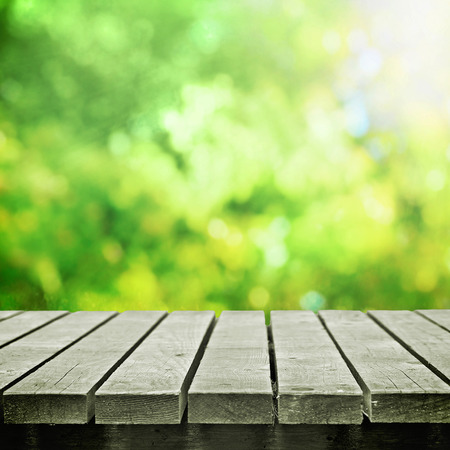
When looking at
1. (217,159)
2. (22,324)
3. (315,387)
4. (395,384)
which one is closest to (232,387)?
(315,387)

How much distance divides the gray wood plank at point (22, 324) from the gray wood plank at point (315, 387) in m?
0.79

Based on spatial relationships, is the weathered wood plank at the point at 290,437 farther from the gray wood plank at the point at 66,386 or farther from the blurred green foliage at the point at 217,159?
the blurred green foliage at the point at 217,159

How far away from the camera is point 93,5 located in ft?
9.48

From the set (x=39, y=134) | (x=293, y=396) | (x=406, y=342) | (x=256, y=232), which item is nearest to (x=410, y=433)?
(x=293, y=396)

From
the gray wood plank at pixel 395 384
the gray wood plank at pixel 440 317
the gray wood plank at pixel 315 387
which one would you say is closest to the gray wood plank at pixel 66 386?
the gray wood plank at pixel 315 387

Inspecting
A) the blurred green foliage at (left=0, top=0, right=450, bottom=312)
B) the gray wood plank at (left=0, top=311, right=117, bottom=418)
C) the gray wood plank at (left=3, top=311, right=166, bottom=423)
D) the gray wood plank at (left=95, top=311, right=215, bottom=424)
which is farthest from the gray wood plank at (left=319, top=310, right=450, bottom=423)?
the blurred green foliage at (left=0, top=0, right=450, bottom=312)

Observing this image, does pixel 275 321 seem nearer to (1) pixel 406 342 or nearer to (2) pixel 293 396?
(1) pixel 406 342

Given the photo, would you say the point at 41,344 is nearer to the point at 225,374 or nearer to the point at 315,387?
the point at 225,374

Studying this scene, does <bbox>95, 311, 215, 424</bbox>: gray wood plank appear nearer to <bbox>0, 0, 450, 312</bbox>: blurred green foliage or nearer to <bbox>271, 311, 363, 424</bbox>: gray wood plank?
<bbox>271, 311, 363, 424</bbox>: gray wood plank

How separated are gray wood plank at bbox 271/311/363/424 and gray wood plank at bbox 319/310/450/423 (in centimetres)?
3

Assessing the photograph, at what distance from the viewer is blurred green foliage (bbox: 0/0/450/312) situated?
111 inches

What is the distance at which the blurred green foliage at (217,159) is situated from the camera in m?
2.82

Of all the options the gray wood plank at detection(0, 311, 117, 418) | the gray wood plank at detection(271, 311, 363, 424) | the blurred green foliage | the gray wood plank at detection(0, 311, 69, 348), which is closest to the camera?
the gray wood plank at detection(271, 311, 363, 424)

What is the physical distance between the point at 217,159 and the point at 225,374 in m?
1.79
